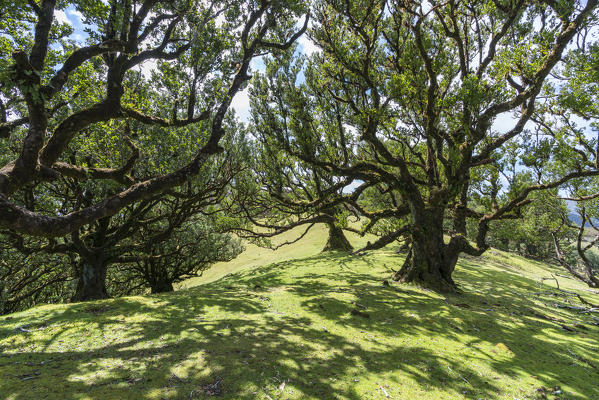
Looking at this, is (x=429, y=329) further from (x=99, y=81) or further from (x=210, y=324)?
(x=99, y=81)

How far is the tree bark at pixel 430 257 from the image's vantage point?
10.1m

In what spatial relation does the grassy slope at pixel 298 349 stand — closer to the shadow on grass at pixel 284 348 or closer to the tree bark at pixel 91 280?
the shadow on grass at pixel 284 348

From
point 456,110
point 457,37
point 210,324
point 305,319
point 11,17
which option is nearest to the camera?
→ point 210,324

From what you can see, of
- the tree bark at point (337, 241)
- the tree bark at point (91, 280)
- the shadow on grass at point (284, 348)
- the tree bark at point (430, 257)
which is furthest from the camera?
the tree bark at point (337, 241)

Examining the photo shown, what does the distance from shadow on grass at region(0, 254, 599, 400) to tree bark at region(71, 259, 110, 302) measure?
4.04m

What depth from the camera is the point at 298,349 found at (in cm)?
502

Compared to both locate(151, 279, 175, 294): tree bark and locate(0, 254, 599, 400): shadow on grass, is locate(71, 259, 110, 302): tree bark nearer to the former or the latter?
locate(0, 254, 599, 400): shadow on grass

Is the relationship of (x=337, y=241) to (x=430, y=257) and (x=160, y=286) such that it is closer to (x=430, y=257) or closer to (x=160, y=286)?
(x=430, y=257)

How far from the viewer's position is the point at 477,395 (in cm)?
385

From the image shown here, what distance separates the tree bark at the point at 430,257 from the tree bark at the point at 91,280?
13036 millimetres

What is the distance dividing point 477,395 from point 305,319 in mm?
3913

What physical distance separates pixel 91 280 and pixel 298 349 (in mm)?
10645

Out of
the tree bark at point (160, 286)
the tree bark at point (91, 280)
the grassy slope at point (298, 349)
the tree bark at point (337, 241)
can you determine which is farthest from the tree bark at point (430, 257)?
the tree bark at point (160, 286)

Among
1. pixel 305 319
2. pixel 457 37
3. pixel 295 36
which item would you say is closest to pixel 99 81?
pixel 295 36
